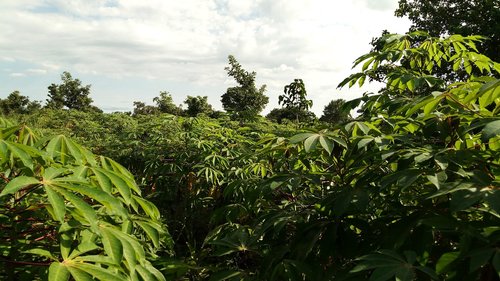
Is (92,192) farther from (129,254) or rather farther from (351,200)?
(351,200)

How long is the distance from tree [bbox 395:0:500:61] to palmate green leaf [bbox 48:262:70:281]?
12.6 metres

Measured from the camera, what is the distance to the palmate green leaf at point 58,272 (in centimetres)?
103

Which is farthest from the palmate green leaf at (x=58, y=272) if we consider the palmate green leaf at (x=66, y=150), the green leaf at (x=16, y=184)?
the palmate green leaf at (x=66, y=150)

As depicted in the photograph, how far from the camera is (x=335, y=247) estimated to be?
1.35 meters

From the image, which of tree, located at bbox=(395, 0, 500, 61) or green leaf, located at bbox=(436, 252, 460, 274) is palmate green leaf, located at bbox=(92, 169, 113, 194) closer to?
green leaf, located at bbox=(436, 252, 460, 274)

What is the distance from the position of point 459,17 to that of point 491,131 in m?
13.9

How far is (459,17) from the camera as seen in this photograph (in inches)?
497

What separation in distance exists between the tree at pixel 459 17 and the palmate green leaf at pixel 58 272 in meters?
12.6

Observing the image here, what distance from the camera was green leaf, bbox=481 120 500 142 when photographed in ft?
3.20

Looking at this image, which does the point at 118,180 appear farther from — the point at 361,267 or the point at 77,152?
the point at 361,267


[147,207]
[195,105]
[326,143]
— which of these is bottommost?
[147,207]

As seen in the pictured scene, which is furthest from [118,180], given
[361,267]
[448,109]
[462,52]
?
[462,52]

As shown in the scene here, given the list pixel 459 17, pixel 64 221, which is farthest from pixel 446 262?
pixel 459 17

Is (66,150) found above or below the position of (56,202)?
above
